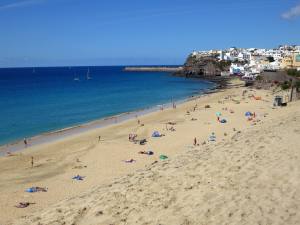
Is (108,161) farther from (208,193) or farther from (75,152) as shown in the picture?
(208,193)

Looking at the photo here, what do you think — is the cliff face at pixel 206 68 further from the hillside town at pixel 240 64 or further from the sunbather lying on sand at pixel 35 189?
the sunbather lying on sand at pixel 35 189

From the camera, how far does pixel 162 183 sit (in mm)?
11133

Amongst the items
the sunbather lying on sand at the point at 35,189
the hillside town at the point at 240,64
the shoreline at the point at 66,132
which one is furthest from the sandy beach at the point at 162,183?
the hillside town at the point at 240,64

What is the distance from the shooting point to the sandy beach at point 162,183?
8859 millimetres

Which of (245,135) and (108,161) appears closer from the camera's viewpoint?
(245,135)

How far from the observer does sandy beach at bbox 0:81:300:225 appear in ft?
29.1

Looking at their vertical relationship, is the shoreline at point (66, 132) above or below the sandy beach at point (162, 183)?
below

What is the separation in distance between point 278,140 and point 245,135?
2528mm

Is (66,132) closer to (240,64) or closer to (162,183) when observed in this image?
(162,183)

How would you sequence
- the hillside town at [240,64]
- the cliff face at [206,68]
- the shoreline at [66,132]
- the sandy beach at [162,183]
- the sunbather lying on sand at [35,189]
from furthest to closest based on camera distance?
the cliff face at [206,68], the hillside town at [240,64], the shoreline at [66,132], the sunbather lying on sand at [35,189], the sandy beach at [162,183]

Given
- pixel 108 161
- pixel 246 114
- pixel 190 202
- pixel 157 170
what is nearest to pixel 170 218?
pixel 190 202

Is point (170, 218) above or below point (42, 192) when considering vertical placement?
above

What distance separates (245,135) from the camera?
17.7 metres

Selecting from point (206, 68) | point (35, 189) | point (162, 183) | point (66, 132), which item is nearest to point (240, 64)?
point (206, 68)
